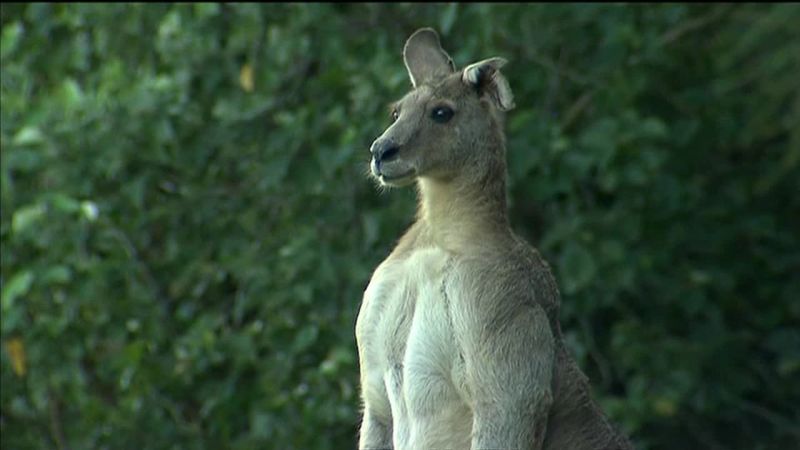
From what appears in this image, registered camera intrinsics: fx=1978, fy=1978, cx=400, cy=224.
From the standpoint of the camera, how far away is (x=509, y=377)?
596 centimetres

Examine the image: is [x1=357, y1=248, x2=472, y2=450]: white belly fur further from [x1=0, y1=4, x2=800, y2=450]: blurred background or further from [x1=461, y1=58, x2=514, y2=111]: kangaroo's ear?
[x1=0, y1=4, x2=800, y2=450]: blurred background

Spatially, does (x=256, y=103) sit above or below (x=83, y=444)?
above

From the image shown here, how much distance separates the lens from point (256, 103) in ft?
37.0

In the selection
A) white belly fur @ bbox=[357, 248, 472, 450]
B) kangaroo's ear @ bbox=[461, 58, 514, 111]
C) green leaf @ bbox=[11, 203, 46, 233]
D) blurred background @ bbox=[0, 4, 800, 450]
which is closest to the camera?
white belly fur @ bbox=[357, 248, 472, 450]

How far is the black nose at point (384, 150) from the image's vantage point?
6.05m

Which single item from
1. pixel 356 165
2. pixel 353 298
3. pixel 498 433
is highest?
pixel 356 165

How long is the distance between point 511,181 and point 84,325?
8.44ft

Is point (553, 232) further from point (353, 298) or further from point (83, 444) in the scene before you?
point (83, 444)

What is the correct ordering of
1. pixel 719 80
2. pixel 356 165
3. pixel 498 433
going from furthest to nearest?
pixel 719 80 < pixel 356 165 < pixel 498 433

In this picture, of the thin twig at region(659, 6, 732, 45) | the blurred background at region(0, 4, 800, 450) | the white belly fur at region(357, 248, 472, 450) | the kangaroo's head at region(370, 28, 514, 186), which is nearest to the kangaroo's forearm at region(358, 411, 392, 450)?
the white belly fur at region(357, 248, 472, 450)

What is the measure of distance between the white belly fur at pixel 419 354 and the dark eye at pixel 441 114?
0.41m

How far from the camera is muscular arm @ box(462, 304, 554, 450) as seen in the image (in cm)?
595

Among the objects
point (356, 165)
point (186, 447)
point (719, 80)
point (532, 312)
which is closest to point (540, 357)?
point (532, 312)

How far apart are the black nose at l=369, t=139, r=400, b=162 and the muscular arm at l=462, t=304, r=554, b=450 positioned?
563 mm
